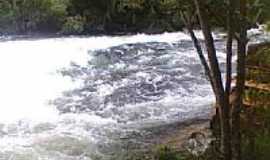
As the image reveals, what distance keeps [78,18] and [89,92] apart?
27.2ft

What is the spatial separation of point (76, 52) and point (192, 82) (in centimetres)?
389

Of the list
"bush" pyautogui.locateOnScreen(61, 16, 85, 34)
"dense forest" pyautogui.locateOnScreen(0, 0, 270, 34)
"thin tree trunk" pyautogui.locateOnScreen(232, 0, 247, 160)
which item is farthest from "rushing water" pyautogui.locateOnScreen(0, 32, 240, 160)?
"thin tree trunk" pyautogui.locateOnScreen(232, 0, 247, 160)

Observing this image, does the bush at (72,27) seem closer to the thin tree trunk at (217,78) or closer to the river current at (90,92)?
the river current at (90,92)

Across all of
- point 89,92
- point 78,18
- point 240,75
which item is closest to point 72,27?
point 78,18

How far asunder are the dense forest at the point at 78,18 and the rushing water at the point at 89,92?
185cm

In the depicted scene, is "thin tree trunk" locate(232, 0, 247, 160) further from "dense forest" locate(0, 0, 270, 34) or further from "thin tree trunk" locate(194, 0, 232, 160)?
"dense forest" locate(0, 0, 270, 34)

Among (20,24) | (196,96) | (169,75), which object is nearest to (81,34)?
(20,24)

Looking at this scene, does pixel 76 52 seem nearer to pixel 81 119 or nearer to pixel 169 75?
pixel 169 75

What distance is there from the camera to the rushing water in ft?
25.8

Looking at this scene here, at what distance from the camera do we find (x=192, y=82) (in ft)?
36.3

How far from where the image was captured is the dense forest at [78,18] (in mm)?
18219

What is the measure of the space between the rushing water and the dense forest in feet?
6.05

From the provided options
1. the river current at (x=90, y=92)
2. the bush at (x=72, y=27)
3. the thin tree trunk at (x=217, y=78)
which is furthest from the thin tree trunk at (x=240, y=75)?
the bush at (x=72, y=27)

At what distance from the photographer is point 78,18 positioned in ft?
61.2
